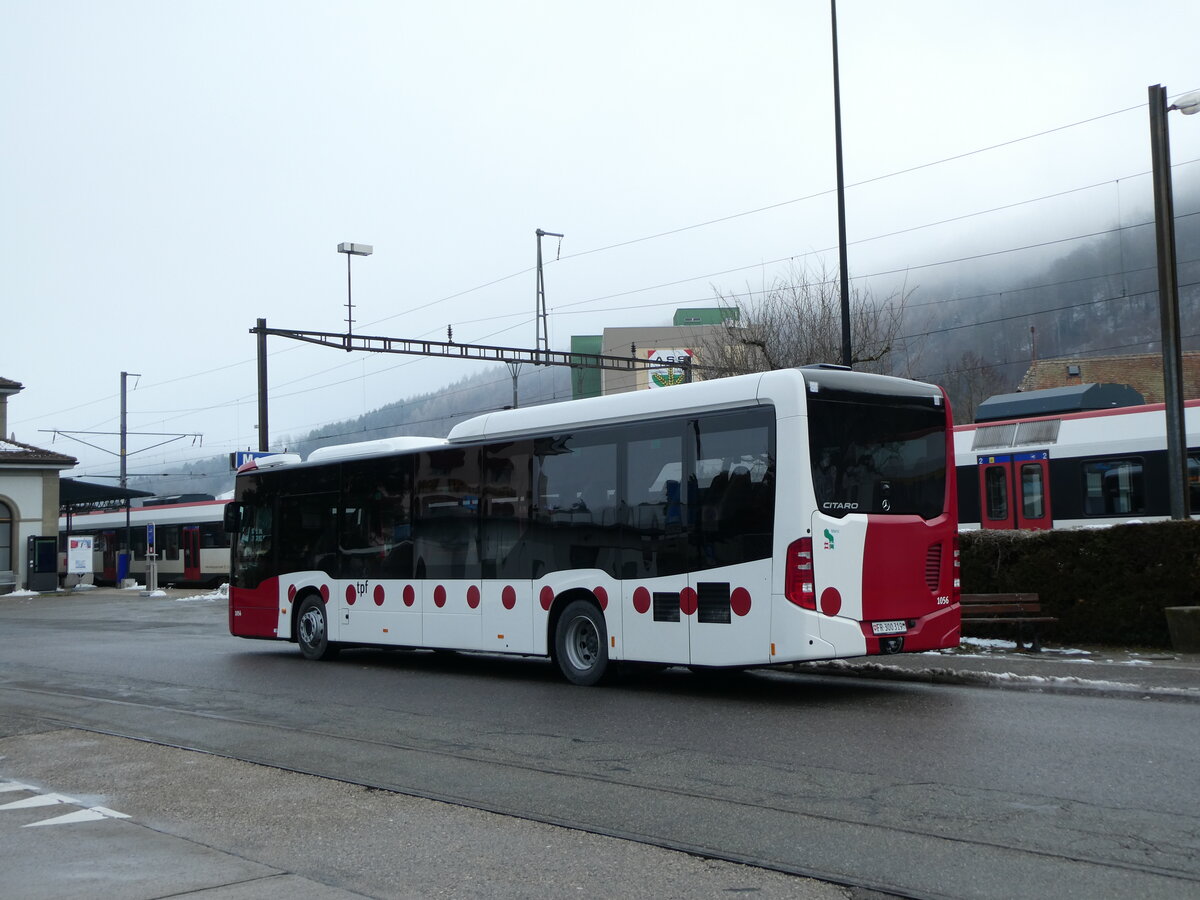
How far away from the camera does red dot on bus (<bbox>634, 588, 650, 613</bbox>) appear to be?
12.9 meters

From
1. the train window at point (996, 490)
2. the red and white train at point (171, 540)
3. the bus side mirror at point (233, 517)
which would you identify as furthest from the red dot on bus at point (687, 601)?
the red and white train at point (171, 540)

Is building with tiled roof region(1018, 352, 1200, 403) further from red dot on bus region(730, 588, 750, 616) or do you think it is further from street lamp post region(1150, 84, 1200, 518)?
red dot on bus region(730, 588, 750, 616)

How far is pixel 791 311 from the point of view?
111 feet

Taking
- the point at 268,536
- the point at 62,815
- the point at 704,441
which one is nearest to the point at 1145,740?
the point at 704,441

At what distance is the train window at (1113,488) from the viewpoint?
2402 cm

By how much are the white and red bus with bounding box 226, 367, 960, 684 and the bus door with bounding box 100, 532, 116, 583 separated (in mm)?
44414

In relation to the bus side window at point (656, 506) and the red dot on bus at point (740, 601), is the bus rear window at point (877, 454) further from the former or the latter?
the bus side window at point (656, 506)

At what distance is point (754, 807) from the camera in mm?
7438

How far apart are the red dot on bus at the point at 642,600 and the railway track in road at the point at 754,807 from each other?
250 cm

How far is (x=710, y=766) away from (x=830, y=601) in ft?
10.6

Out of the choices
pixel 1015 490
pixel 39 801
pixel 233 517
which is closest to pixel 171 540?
pixel 233 517

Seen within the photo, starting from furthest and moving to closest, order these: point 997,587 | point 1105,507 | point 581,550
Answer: point 1105,507
point 997,587
point 581,550

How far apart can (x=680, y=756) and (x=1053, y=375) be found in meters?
61.2

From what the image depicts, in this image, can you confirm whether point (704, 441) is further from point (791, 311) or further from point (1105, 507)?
point (791, 311)
